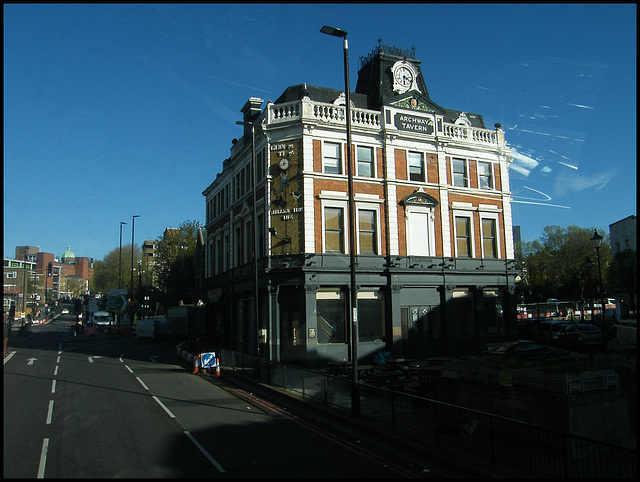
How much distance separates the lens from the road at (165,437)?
29.7 ft

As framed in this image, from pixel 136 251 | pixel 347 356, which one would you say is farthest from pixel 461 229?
pixel 136 251

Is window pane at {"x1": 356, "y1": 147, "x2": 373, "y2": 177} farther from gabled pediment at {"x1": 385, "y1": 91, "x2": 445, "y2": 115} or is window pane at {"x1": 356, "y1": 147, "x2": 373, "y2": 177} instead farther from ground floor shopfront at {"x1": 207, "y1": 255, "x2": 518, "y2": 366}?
ground floor shopfront at {"x1": 207, "y1": 255, "x2": 518, "y2": 366}

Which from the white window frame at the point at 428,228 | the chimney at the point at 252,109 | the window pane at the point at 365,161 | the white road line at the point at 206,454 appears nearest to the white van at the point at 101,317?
the chimney at the point at 252,109

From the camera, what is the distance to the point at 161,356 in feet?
114

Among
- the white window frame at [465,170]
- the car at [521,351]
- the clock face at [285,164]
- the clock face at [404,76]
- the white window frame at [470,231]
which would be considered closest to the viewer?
the car at [521,351]

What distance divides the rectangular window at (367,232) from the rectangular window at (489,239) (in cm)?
756

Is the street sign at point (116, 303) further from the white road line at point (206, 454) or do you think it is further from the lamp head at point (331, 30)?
the lamp head at point (331, 30)

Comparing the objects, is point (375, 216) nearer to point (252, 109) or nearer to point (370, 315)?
point (370, 315)

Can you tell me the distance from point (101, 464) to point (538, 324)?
35.1 metres

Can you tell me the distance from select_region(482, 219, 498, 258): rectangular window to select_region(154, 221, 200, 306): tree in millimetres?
36577

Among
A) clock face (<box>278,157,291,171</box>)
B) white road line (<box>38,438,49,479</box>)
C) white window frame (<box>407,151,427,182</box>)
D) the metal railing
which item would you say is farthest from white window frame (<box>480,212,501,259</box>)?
white road line (<box>38,438,49,479</box>)

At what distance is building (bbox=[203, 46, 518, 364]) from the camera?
26.0 meters

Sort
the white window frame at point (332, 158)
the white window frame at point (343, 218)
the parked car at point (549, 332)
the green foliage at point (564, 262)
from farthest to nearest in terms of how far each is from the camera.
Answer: the green foliage at point (564, 262), the parked car at point (549, 332), the white window frame at point (332, 158), the white window frame at point (343, 218)

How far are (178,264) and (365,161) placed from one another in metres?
37.8
